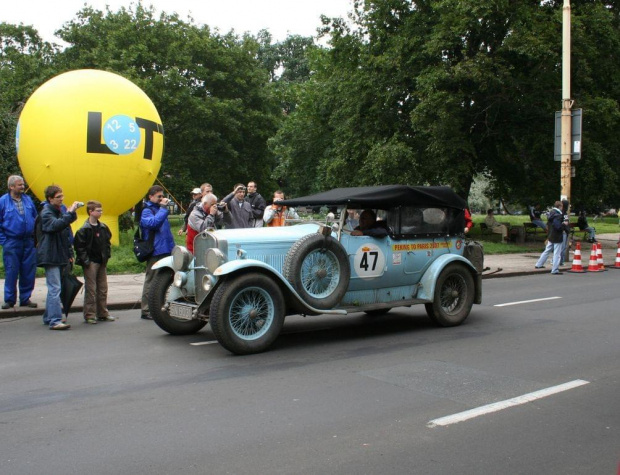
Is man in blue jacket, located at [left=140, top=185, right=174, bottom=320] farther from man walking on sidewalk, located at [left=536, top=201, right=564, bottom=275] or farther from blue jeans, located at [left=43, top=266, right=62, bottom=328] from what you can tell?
man walking on sidewalk, located at [left=536, top=201, right=564, bottom=275]

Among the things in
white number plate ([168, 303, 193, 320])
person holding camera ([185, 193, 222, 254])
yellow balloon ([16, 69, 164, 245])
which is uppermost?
yellow balloon ([16, 69, 164, 245])

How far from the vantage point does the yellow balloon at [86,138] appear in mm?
16172

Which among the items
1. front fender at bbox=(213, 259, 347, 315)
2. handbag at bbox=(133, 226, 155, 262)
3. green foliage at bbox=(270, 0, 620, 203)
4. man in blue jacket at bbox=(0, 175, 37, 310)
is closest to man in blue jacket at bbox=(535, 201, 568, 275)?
green foliage at bbox=(270, 0, 620, 203)

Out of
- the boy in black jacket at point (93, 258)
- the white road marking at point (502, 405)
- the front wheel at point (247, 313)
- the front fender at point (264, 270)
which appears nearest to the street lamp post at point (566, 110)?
the front fender at point (264, 270)

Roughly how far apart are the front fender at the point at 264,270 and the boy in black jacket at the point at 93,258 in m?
3.04

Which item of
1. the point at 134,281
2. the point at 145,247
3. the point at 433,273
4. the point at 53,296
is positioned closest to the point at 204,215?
the point at 145,247

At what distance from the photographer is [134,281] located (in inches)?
527

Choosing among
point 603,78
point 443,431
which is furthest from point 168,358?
point 603,78

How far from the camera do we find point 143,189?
18.2 m

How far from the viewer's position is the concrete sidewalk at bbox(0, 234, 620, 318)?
33.5 feet

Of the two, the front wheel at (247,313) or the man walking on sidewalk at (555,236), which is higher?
the man walking on sidewalk at (555,236)

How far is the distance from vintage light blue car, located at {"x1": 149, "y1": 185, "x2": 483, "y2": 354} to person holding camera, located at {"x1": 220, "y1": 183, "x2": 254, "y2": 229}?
299 cm

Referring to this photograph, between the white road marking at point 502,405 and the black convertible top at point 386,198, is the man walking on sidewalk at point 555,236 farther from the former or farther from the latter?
the white road marking at point 502,405

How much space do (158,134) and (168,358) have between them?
12350 mm
